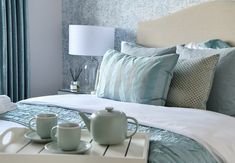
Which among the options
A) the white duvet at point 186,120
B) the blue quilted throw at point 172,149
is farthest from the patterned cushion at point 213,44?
the blue quilted throw at point 172,149

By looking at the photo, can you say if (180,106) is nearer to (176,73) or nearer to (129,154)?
(176,73)

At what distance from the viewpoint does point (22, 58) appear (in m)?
3.40

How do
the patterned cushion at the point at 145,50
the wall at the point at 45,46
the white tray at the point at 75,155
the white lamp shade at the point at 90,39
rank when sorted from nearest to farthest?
the white tray at the point at 75,155 → the patterned cushion at the point at 145,50 → the white lamp shade at the point at 90,39 → the wall at the point at 45,46

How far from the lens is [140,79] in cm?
228

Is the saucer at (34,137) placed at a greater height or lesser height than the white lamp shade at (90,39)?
lesser

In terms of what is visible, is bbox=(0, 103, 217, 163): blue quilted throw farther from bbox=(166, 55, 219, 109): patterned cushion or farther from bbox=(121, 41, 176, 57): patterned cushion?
bbox=(121, 41, 176, 57): patterned cushion

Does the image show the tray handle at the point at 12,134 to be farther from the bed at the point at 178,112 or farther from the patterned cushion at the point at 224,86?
the patterned cushion at the point at 224,86

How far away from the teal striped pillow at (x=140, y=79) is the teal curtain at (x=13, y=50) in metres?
1.18

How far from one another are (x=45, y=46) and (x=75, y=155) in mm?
2645

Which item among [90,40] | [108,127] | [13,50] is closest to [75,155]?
[108,127]

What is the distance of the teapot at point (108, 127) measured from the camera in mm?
1413

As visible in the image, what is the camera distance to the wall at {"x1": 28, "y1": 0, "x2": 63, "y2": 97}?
143 inches

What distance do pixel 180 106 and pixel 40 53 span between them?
1.90 metres

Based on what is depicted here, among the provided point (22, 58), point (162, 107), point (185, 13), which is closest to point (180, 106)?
point (162, 107)
